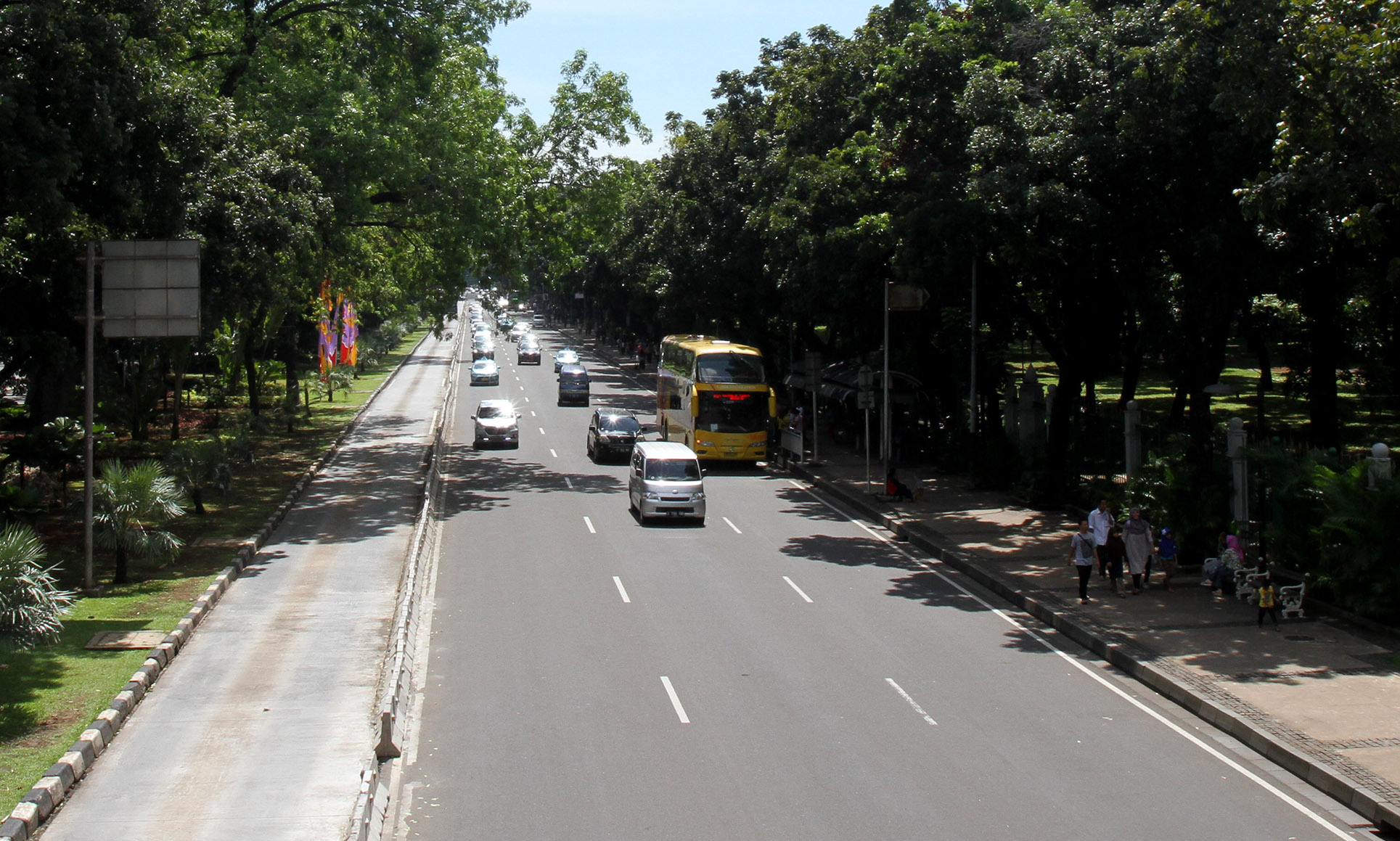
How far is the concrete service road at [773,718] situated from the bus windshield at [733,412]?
13.0 metres

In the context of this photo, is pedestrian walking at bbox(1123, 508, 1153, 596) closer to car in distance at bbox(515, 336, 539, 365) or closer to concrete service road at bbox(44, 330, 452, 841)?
concrete service road at bbox(44, 330, 452, 841)

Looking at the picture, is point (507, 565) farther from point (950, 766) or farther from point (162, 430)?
point (162, 430)

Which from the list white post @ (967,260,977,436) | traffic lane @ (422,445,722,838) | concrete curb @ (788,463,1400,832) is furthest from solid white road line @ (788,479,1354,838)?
white post @ (967,260,977,436)

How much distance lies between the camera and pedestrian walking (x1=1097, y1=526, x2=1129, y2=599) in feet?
63.8

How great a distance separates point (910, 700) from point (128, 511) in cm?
1301

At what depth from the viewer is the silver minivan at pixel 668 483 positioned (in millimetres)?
26516

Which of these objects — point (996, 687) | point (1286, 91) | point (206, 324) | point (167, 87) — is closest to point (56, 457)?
point (206, 324)

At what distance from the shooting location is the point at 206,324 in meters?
24.6

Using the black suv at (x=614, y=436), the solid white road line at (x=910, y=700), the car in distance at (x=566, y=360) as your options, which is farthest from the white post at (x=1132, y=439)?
the car in distance at (x=566, y=360)

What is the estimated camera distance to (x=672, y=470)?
88.8 ft

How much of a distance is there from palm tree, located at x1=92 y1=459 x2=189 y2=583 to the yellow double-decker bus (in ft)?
60.1

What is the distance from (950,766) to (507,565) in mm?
11960

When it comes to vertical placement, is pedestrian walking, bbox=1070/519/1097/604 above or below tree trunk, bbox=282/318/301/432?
below

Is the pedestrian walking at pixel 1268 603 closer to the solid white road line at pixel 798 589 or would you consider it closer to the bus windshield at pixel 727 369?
the solid white road line at pixel 798 589
